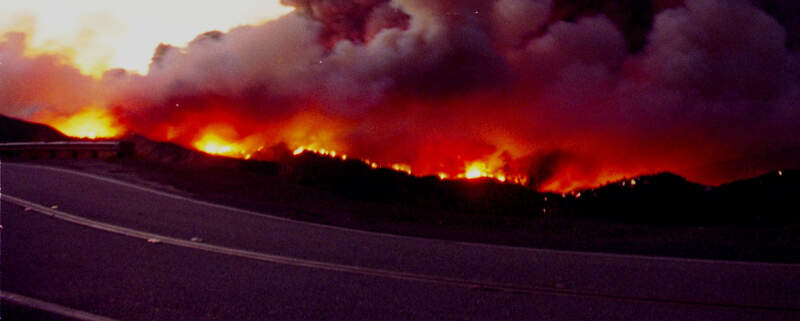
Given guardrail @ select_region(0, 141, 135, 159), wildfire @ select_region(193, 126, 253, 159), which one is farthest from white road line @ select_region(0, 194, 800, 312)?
wildfire @ select_region(193, 126, 253, 159)

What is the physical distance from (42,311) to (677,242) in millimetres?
8443

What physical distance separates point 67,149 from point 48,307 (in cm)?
1757

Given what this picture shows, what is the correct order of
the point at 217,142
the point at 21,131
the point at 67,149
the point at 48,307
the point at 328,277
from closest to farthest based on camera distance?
1. the point at 48,307
2. the point at 328,277
3. the point at 67,149
4. the point at 217,142
5. the point at 21,131

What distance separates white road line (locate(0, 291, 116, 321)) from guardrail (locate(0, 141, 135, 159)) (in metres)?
16.0

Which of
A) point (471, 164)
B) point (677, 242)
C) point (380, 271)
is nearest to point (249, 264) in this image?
point (380, 271)

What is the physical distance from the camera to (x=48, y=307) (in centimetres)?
546

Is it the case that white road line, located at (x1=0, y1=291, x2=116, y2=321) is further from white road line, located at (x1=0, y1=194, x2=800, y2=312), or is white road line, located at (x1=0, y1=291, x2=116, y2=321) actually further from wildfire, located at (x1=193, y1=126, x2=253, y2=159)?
wildfire, located at (x1=193, y1=126, x2=253, y2=159)

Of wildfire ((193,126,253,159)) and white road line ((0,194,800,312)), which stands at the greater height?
wildfire ((193,126,253,159))

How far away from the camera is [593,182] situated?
29484 mm

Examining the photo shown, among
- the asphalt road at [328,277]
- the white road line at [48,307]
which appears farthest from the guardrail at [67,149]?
the white road line at [48,307]

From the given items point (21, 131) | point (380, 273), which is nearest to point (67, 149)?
point (380, 273)

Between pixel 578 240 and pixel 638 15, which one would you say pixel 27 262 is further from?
pixel 638 15

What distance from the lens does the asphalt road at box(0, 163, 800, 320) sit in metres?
5.69

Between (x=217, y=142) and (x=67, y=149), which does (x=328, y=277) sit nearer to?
(x=67, y=149)
